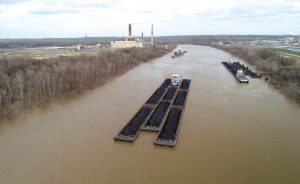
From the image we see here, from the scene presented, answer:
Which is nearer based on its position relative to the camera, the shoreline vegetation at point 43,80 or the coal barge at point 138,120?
the coal barge at point 138,120

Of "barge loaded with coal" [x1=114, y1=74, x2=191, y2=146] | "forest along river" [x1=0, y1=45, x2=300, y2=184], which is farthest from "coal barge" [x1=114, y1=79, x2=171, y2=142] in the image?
"forest along river" [x1=0, y1=45, x2=300, y2=184]

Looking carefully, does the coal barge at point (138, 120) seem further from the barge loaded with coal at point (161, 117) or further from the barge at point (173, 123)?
the barge at point (173, 123)

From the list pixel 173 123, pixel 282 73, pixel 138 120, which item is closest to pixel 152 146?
pixel 173 123

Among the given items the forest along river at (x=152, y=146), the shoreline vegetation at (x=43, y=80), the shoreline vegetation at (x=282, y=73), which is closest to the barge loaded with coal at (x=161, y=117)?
the forest along river at (x=152, y=146)

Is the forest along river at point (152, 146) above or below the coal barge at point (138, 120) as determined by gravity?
below

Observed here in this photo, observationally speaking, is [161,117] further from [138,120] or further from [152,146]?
[152,146]

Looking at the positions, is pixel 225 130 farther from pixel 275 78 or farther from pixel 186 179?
pixel 275 78
